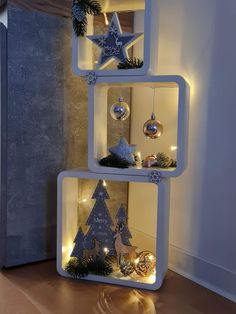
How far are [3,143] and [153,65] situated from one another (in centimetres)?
68

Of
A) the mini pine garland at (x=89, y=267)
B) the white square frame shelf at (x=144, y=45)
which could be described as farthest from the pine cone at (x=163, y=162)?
the mini pine garland at (x=89, y=267)

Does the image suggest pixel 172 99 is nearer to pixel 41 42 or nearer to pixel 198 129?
pixel 198 129

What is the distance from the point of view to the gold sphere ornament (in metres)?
1.51

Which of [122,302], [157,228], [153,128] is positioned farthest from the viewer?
[153,128]

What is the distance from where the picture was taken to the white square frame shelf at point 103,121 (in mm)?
1397

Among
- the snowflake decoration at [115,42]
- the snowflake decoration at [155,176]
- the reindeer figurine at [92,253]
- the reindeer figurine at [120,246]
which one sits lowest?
the reindeer figurine at [92,253]

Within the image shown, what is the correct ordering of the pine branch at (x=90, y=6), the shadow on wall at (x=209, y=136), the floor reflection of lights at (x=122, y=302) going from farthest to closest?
the pine branch at (x=90, y=6), the shadow on wall at (x=209, y=136), the floor reflection of lights at (x=122, y=302)

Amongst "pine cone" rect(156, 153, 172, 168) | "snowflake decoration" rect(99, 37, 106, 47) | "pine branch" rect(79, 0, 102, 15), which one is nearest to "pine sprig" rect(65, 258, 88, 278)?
"pine cone" rect(156, 153, 172, 168)

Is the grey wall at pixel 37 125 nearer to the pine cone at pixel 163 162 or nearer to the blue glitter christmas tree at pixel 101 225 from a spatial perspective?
the blue glitter christmas tree at pixel 101 225

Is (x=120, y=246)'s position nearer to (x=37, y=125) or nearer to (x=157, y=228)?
(x=157, y=228)

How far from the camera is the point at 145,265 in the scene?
1510 millimetres

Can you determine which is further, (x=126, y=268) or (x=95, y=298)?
(x=126, y=268)

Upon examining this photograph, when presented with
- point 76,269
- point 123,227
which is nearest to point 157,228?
point 123,227

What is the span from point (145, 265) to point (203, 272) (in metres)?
0.23
